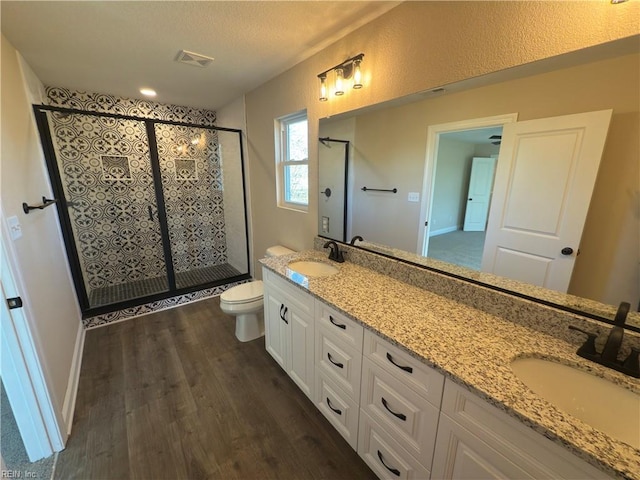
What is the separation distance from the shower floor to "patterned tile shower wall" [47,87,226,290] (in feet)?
0.32

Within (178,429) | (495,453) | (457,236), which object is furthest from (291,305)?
(495,453)

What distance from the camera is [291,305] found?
1.72 meters

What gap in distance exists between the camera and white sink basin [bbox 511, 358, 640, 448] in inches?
31.4

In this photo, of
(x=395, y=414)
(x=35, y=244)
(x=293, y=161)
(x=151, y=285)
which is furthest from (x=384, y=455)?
(x=151, y=285)

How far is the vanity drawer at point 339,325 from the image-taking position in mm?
1243

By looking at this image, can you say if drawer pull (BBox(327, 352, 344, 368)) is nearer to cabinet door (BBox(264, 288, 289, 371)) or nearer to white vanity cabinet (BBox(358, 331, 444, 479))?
white vanity cabinet (BBox(358, 331, 444, 479))

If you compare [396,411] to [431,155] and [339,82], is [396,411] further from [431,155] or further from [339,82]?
[339,82]

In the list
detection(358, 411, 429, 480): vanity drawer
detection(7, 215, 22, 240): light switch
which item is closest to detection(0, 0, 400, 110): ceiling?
detection(7, 215, 22, 240): light switch

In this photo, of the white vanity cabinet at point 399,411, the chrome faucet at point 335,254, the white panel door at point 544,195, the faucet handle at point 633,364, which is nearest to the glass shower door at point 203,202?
the chrome faucet at point 335,254

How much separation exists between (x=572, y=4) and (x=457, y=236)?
0.99 m

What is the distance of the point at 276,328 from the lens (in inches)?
77.5

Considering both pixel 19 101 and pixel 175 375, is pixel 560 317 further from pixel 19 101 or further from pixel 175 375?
pixel 19 101

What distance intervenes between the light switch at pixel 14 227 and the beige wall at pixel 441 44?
70.5 inches

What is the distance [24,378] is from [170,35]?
212cm
